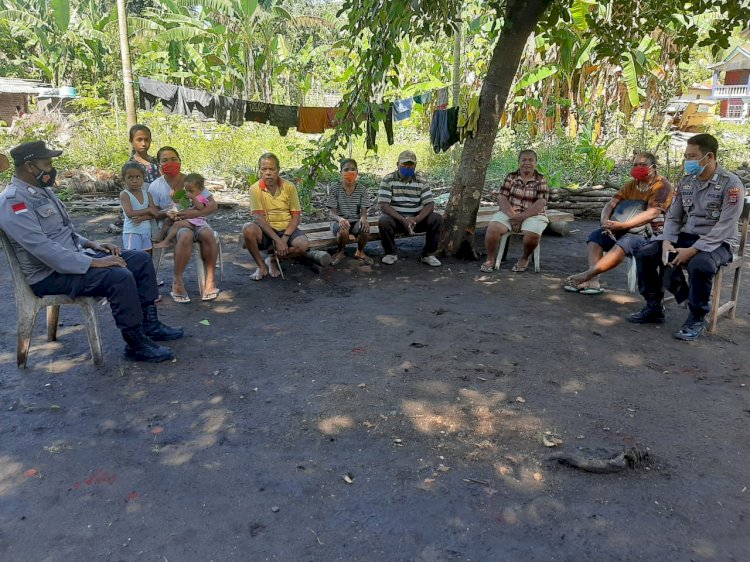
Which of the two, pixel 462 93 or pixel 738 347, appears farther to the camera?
pixel 462 93

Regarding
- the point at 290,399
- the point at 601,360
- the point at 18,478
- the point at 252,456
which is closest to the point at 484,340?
the point at 601,360

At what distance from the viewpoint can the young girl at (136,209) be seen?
5137mm

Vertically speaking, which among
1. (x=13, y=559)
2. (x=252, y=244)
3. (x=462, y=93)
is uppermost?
(x=462, y=93)

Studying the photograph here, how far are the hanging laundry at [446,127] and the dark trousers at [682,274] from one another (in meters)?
3.00

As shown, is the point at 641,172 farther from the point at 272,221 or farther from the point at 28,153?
the point at 28,153

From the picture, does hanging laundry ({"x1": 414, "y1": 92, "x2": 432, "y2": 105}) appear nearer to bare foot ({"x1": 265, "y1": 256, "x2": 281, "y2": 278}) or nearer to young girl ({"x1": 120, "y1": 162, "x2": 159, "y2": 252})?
bare foot ({"x1": 265, "y1": 256, "x2": 281, "y2": 278})

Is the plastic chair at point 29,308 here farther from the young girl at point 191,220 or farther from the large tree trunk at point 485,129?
the large tree trunk at point 485,129

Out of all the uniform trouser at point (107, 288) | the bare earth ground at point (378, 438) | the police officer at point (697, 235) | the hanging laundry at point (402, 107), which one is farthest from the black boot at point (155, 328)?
the hanging laundry at point (402, 107)

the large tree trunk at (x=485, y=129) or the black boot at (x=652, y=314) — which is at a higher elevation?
the large tree trunk at (x=485, y=129)

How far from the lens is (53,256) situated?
376cm

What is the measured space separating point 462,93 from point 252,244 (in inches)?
342

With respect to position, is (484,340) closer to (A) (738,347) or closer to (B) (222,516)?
(A) (738,347)

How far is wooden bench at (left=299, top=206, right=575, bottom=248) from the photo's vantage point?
6.56 meters

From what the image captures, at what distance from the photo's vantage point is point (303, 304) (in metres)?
5.48
